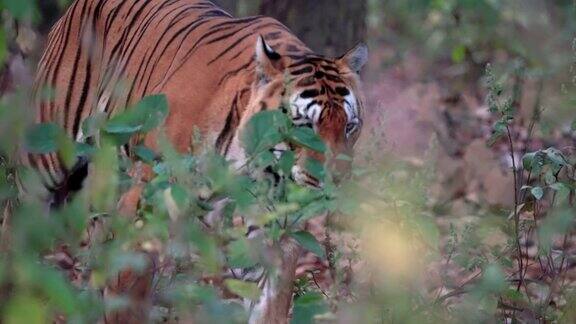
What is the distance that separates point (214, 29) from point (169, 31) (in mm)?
228

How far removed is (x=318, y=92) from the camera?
4.16 m

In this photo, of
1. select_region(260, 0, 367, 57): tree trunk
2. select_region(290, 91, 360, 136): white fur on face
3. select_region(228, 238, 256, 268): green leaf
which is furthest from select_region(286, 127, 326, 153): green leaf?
select_region(260, 0, 367, 57): tree trunk

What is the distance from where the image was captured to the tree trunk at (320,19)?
6.46m

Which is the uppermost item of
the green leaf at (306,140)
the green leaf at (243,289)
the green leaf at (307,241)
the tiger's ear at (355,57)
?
the green leaf at (306,140)

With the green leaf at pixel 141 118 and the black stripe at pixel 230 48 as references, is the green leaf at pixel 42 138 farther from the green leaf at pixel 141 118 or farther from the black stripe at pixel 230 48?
the black stripe at pixel 230 48

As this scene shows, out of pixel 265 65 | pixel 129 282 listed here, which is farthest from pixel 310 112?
pixel 129 282

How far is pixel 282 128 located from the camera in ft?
8.98

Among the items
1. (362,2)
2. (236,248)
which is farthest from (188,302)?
(362,2)

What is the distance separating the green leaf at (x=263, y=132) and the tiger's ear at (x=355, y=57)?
5.64ft

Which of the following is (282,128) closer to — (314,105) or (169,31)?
(314,105)

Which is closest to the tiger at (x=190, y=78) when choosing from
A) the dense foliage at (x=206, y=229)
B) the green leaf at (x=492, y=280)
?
the dense foliage at (x=206, y=229)

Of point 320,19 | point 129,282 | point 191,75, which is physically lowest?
point 320,19

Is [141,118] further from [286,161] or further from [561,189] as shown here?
[561,189]

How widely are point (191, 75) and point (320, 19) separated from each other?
2042mm
